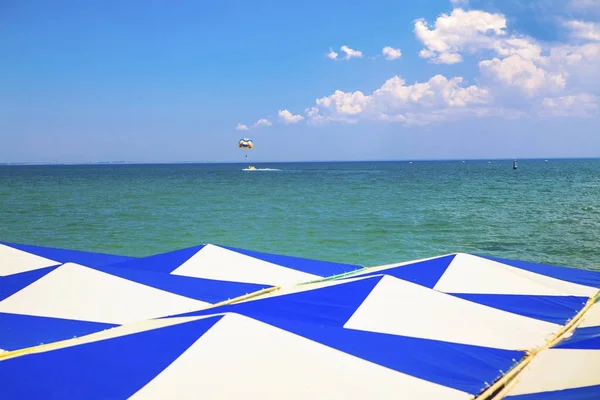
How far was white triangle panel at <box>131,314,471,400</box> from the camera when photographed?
11.0 feet

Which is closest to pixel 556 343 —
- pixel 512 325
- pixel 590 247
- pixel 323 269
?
pixel 512 325

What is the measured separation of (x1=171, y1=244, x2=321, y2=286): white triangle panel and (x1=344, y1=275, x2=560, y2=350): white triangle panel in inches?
106

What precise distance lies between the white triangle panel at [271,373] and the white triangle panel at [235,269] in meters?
3.92

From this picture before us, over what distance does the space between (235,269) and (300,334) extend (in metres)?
4.35

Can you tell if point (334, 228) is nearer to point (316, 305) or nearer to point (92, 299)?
point (92, 299)

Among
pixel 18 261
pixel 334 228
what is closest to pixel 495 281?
pixel 18 261

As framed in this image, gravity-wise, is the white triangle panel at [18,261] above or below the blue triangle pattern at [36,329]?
above

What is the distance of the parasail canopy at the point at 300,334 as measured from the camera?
3.48m

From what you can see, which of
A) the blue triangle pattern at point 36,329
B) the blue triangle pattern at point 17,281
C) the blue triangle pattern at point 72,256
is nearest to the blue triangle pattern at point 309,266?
the blue triangle pattern at point 72,256

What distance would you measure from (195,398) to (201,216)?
2821 cm

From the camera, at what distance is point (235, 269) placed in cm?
834

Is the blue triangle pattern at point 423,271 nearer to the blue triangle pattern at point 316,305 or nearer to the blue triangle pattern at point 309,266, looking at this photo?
the blue triangle pattern at point 316,305

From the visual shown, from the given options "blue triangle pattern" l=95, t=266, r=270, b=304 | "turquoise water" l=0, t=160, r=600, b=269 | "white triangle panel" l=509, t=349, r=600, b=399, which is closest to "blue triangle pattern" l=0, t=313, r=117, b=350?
"blue triangle pattern" l=95, t=266, r=270, b=304

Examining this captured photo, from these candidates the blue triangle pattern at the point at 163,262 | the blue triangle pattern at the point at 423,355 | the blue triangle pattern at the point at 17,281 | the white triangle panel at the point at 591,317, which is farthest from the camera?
the blue triangle pattern at the point at 163,262
